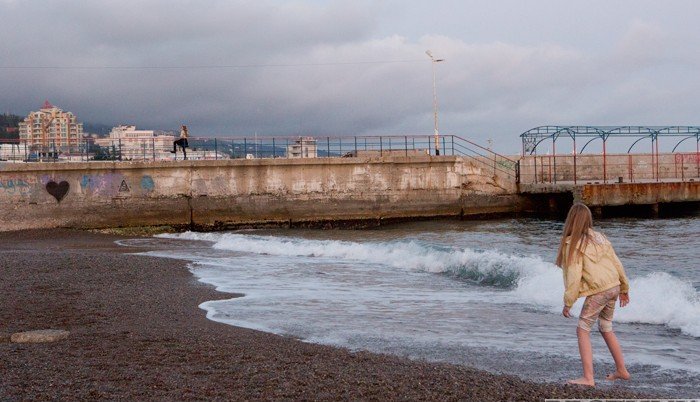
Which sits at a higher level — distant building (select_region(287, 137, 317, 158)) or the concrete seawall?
distant building (select_region(287, 137, 317, 158))

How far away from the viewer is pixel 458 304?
11070mm

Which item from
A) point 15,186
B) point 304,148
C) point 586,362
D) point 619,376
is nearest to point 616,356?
point 619,376

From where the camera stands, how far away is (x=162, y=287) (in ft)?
42.2

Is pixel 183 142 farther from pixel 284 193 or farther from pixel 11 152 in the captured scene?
pixel 11 152

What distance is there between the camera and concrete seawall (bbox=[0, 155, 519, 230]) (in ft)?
96.6

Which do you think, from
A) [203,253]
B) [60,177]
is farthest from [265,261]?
[60,177]

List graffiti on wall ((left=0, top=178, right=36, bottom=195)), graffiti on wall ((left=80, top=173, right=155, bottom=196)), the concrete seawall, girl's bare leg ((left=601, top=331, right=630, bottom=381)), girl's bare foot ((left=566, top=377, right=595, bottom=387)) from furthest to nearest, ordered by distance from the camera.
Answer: graffiti on wall ((left=80, top=173, right=155, bottom=196)) → the concrete seawall → graffiti on wall ((left=0, top=178, right=36, bottom=195)) → girl's bare leg ((left=601, top=331, right=630, bottom=381)) → girl's bare foot ((left=566, top=377, right=595, bottom=387))

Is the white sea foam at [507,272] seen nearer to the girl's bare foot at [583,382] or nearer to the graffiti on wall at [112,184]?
the girl's bare foot at [583,382]

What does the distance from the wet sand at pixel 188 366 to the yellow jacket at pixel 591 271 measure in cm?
80

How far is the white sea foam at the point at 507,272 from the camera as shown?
9477 mm

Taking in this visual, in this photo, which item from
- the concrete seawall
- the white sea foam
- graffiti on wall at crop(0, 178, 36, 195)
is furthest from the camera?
the concrete seawall

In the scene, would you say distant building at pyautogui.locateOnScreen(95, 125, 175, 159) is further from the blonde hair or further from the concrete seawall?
the blonde hair

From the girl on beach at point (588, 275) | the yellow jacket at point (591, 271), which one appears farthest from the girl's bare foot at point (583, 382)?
the yellow jacket at point (591, 271)

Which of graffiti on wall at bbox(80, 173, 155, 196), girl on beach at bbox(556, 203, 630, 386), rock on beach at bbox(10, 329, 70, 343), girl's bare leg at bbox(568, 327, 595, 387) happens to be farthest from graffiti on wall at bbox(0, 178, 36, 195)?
girl's bare leg at bbox(568, 327, 595, 387)
